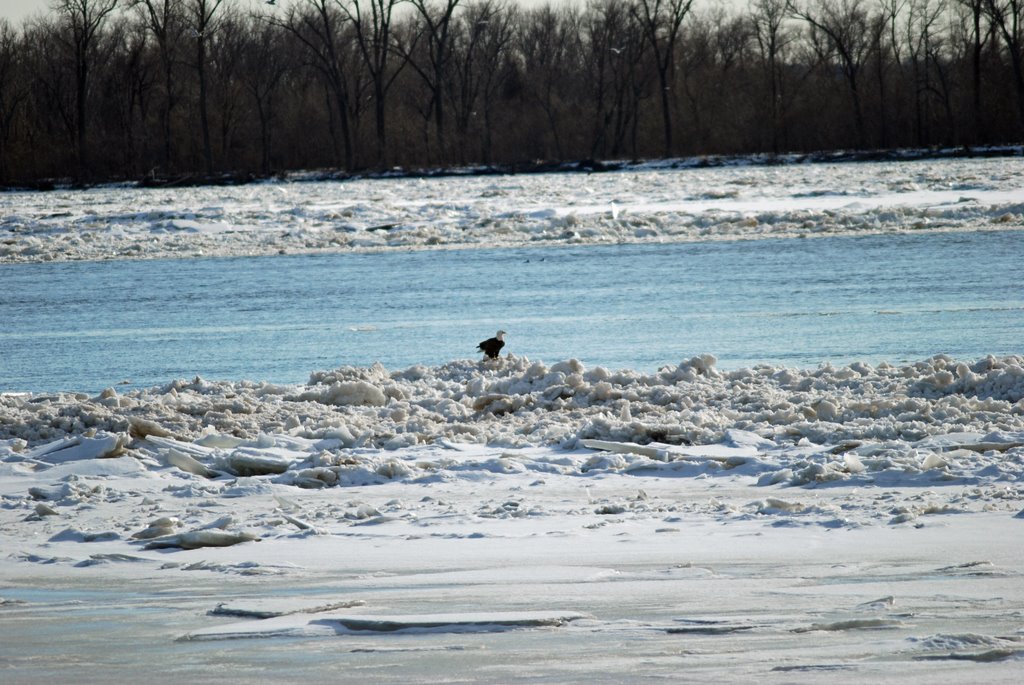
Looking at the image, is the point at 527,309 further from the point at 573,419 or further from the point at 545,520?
the point at 545,520

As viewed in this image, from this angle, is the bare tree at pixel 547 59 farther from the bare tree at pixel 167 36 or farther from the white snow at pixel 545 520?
the white snow at pixel 545 520

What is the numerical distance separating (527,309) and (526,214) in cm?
1277

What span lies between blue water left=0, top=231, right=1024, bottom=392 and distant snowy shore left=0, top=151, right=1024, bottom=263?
1.97 m

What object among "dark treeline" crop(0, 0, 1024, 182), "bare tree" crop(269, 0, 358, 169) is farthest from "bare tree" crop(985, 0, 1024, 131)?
"bare tree" crop(269, 0, 358, 169)

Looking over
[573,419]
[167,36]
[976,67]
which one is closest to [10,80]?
[167,36]

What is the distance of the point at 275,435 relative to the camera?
7.17 metres

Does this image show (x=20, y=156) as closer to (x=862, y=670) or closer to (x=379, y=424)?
(x=379, y=424)

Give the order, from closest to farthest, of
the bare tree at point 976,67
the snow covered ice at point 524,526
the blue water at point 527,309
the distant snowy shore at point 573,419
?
1. the snow covered ice at point 524,526
2. the distant snowy shore at point 573,419
3. the blue water at point 527,309
4. the bare tree at point 976,67

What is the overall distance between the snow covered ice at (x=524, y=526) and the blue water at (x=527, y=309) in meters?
1.65

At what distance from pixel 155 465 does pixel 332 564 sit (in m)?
2.32

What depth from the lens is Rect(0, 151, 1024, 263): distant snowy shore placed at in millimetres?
22781

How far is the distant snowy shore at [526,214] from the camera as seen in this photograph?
22.8 meters

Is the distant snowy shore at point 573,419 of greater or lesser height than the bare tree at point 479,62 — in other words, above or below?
below

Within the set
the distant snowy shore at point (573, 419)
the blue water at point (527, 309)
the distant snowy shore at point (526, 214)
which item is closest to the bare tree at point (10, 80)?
the distant snowy shore at point (526, 214)
